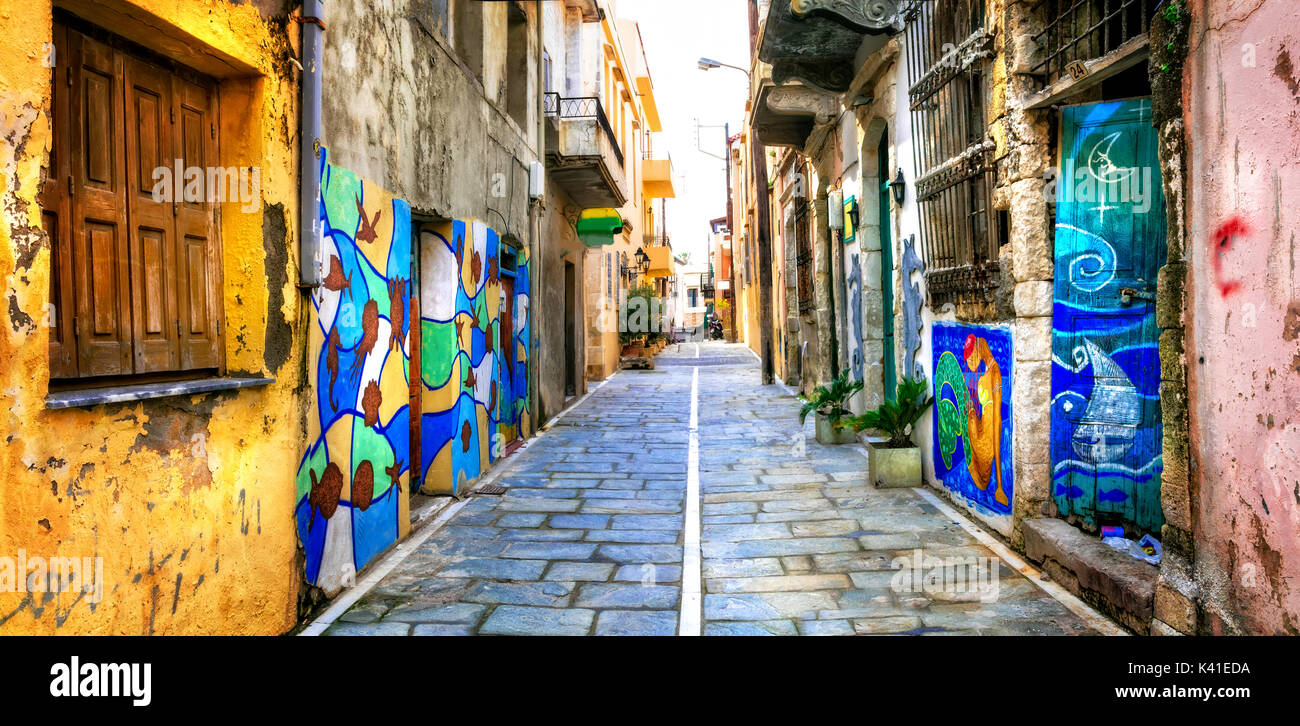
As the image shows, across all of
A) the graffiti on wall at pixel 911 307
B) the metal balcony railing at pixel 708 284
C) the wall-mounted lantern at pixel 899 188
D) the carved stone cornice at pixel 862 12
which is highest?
the metal balcony railing at pixel 708 284

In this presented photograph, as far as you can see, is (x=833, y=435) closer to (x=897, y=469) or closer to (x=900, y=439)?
(x=900, y=439)

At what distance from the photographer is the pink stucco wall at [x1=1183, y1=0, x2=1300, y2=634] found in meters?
2.74

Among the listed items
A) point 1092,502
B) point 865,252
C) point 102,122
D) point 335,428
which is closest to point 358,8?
point 102,122

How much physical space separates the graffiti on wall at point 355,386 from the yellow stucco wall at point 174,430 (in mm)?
284

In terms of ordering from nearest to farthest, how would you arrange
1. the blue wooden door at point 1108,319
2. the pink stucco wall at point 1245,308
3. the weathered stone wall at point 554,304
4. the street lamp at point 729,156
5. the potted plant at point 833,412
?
1. the pink stucco wall at point 1245,308
2. the blue wooden door at point 1108,319
3. the potted plant at point 833,412
4. the weathered stone wall at point 554,304
5. the street lamp at point 729,156

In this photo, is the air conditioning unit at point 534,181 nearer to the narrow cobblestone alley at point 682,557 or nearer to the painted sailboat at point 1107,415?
the narrow cobblestone alley at point 682,557

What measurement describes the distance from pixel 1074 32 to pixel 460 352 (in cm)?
541

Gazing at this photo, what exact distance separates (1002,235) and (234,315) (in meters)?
4.76

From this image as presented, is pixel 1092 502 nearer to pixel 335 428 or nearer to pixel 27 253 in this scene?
pixel 335 428

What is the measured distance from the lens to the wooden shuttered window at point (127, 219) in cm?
280

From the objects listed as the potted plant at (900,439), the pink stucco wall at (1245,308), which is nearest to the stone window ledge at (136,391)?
the pink stucco wall at (1245,308)

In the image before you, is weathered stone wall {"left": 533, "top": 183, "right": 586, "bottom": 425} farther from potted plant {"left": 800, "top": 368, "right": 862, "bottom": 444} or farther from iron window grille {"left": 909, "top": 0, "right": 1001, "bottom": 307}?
iron window grille {"left": 909, "top": 0, "right": 1001, "bottom": 307}

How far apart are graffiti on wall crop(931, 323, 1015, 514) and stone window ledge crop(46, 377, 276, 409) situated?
4552mm

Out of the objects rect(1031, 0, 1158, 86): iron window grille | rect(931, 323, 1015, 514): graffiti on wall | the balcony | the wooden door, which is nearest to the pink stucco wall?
rect(1031, 0, 1158, 86): iron window grille
